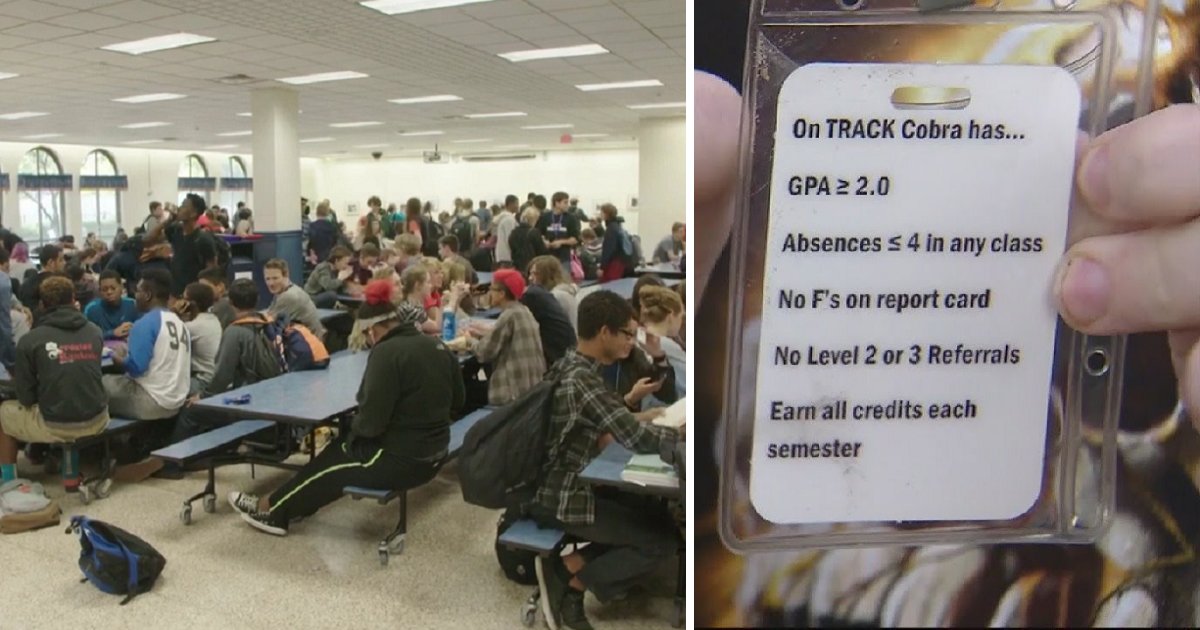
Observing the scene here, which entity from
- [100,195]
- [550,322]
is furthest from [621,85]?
[100,195]

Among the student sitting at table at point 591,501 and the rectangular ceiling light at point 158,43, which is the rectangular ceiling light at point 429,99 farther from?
the student sitting at table at point 591,501

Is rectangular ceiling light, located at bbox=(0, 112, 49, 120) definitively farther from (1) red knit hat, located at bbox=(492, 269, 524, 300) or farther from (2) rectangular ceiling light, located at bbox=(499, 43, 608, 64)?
(1) red knit hat, located at bbox=(492, 269, 524, 300)

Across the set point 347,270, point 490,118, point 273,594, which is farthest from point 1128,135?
point 490,118

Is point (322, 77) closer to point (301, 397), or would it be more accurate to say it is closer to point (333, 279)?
point (333, 279)

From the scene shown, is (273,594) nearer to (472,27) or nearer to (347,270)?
(347,270)

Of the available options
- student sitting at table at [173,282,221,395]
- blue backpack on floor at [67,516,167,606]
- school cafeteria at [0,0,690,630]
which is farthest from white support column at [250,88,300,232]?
blue backpack on floor at [67,516,167,606]

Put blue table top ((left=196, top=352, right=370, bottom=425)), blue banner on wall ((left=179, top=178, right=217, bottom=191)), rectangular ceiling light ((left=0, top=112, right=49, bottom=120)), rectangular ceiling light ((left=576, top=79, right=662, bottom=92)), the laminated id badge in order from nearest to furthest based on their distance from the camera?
1. the laminated id badge
2. blue table top ((left=196, top=352, right=370, bottom=425))
3. rectangular ceiling light ((left=576, top=79, right=662, bottom=92))
4. rectangular ceiling light ((left=0, top=112, right=49, bottom=120))
5. blue banner on wall ((left=179, top=178, right=217, bottom=191))

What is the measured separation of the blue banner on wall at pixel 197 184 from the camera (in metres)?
19.1

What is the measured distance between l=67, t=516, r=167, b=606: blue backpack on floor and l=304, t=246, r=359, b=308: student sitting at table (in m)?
3.29

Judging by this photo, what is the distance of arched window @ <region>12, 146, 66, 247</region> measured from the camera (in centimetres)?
1552

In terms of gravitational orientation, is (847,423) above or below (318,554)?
above

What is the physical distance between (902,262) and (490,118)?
1239 centimetres

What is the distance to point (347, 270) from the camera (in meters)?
6.37

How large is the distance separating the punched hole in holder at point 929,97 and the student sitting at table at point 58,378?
158 inches
